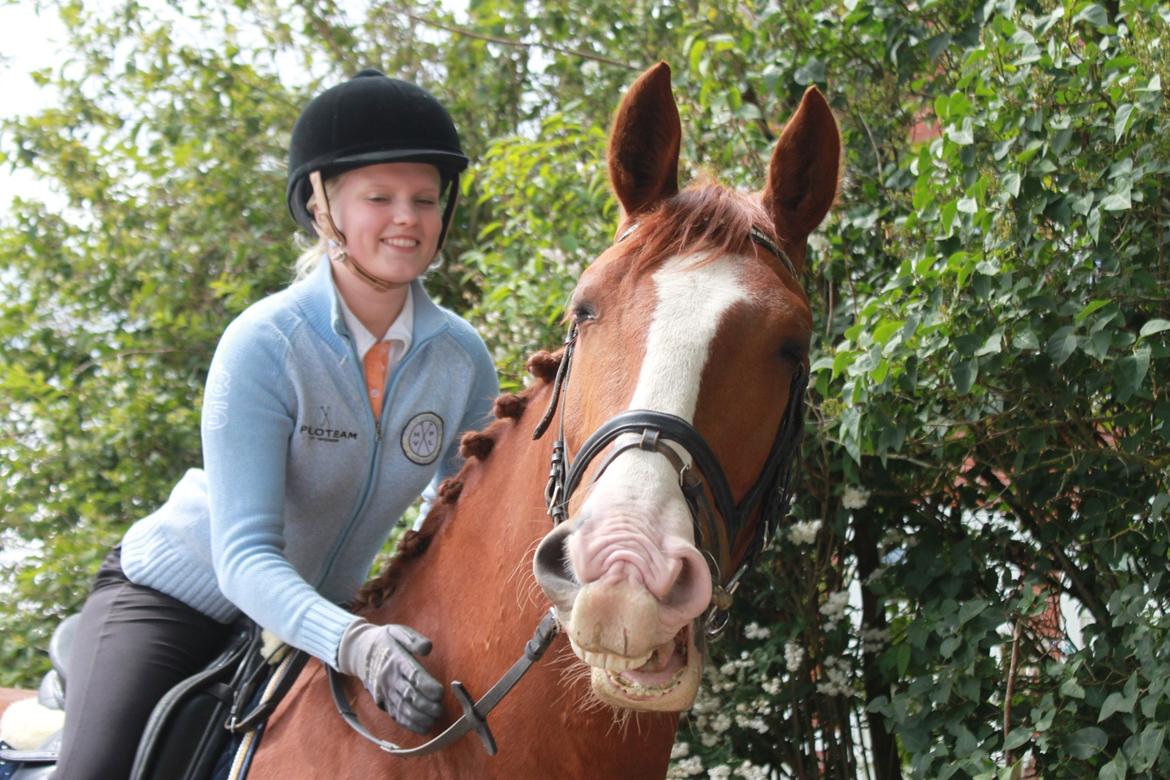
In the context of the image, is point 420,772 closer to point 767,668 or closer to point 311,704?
point 311,704

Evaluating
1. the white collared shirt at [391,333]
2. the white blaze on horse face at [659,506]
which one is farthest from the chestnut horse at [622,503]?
the white collared shirt at [391,333]

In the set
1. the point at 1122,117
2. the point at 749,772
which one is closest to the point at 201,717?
the point at 749,772

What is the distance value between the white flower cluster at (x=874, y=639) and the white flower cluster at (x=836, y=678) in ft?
0.27

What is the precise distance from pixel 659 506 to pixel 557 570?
7.7 inches

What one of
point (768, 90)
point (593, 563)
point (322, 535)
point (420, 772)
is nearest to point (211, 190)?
point (768, 90)

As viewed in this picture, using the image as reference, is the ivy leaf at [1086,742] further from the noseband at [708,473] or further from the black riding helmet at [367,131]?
the black riding helmet at [367,131]

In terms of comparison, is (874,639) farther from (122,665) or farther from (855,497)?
(122,665)

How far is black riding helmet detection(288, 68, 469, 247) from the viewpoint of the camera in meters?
2.65

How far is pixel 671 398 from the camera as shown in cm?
183

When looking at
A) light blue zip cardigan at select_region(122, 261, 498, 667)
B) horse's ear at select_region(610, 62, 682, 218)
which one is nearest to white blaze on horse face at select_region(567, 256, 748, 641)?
horse's ear at select_region(610, 62, 682, 218)

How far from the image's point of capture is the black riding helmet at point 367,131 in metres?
2.65

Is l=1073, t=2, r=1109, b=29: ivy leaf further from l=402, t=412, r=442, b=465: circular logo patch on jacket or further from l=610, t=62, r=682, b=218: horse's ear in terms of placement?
l=402, t=412, r=442, b=465: circular logo patch on jacket

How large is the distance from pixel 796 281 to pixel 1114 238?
1062mm

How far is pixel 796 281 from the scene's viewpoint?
2207 millimetres
